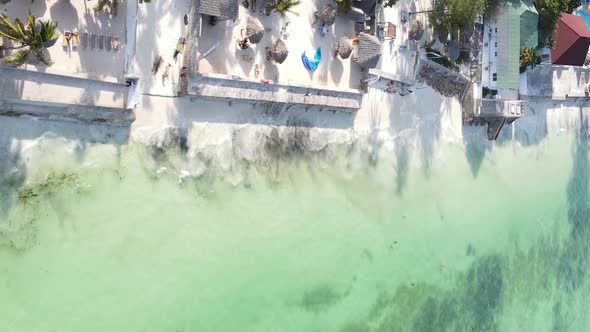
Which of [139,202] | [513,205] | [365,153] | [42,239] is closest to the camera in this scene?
[42,239]

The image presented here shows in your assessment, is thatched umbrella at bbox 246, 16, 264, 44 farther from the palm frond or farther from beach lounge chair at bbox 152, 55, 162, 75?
the palm frond

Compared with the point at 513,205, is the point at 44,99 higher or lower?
higher

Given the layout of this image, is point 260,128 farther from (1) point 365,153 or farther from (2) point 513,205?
(2) point 513,205

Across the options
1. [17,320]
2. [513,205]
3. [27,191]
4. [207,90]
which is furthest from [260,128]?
[513,205]

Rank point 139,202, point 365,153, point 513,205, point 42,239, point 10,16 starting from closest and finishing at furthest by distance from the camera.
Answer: point 10,16 < point 42,239 < point 139,202 < point 365,153 < point 513,205

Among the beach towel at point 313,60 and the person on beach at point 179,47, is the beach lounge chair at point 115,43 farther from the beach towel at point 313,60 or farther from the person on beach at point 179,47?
the beach towel at point 313,60

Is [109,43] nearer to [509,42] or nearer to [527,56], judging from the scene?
[509,42]

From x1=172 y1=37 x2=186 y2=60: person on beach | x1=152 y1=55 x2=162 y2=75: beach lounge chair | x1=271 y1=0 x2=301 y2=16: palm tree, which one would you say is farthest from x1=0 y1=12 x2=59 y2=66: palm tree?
x1=271 y1=0 x2=301 y2=16: palm tree
